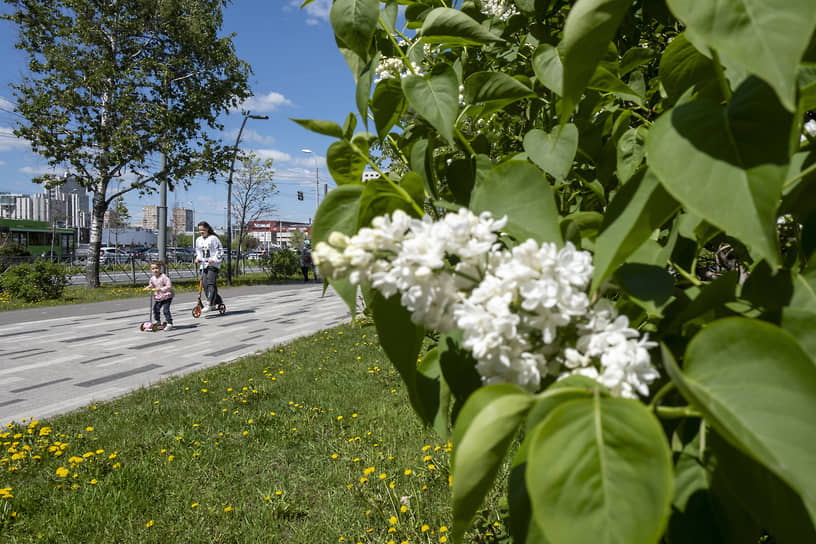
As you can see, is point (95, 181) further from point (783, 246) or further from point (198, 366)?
point (783, 246)

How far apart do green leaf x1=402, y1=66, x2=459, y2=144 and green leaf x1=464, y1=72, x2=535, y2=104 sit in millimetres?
90

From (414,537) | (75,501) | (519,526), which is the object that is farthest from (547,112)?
Result: (75,501)

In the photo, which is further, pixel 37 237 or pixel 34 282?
pixel 37 237

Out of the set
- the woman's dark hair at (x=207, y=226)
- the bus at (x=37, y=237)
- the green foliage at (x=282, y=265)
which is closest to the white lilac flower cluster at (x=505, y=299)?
Result: the woman's dark hair at (x=207, y=226)

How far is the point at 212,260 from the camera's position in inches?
503

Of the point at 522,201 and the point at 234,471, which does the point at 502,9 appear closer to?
the point at 522,201

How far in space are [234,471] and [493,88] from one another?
4.23 meters

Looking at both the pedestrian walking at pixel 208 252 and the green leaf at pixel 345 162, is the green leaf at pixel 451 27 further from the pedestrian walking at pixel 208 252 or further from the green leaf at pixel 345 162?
the pedestrian walking at pixel 208 252

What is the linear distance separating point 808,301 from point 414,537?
10.2 ft

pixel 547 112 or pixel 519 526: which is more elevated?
pixel 547 112

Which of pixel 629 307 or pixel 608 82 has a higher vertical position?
pixel 608 82

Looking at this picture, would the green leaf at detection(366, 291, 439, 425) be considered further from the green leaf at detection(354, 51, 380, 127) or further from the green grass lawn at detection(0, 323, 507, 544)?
the green grass lawn at detection(0, 323, 507, 544)

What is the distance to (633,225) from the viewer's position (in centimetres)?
59

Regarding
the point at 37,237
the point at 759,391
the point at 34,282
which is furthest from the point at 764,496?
the point at 37,237
